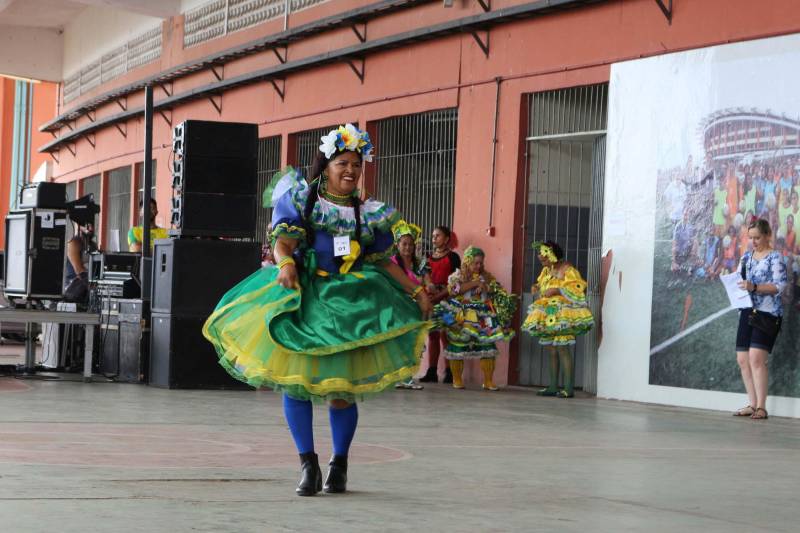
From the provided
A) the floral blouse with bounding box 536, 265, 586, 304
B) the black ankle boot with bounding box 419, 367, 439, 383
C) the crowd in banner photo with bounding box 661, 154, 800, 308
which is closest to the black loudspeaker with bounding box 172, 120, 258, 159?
the floral blouse with bounding box 536, 265, 586, 304

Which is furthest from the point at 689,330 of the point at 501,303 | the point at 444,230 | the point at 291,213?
the point at 291,213

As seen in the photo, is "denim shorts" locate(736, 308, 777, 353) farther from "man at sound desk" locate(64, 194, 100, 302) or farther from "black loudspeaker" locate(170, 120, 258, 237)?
"man at sound desk" locate(64, 194, 100, 302)

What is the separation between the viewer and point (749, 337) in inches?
492

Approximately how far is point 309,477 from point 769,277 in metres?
7.12

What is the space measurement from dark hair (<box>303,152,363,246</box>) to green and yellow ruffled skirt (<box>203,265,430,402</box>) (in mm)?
198

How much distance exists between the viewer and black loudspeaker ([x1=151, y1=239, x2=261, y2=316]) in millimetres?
13406

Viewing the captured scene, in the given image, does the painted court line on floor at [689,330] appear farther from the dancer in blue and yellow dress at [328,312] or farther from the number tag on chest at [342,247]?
the number tag on chest at [342,247]

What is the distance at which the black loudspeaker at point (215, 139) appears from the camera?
44.8 feet

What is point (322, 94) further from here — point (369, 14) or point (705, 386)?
point (705, 386)

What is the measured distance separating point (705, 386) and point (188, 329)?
16.5ft

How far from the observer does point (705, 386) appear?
13406mm

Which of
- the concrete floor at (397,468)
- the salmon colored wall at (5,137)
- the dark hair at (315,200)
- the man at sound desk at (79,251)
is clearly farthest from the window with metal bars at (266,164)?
the salmon colored wall at (5,137)

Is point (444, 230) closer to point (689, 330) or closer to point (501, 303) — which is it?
point (501, 303)

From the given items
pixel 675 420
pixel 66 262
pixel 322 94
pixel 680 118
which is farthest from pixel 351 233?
pixel 322 94
